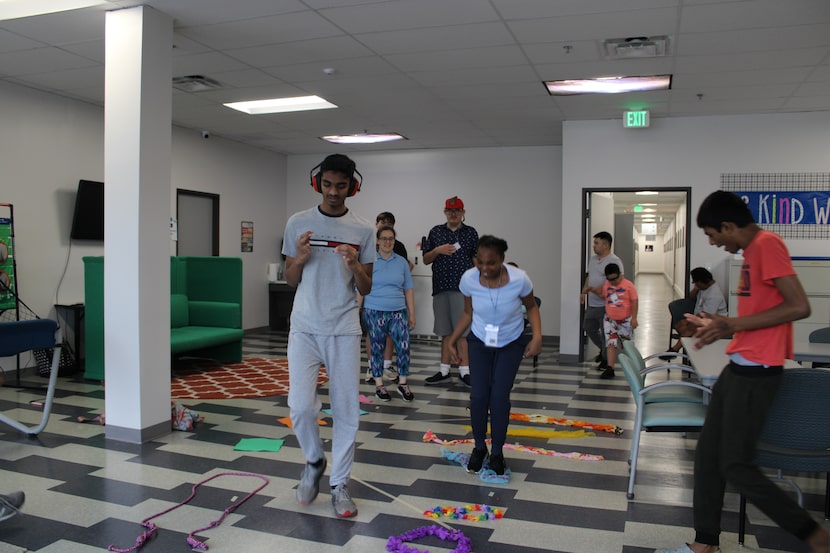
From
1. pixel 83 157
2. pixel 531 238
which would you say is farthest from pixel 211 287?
pixel 531 238

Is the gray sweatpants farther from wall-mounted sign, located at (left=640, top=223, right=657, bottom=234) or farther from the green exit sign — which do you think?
wall-mounted sign, located at (left=640, top=223, right=657, bottom=234)

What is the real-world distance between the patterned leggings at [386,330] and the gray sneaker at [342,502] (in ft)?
8.52

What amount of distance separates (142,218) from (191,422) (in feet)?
5.12

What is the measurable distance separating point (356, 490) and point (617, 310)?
4.41m

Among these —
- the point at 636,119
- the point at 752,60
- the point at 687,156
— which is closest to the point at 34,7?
the point at 752,60

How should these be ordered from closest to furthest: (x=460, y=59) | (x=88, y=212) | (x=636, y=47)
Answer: (x=636, y=47) → (x=460, y=59) → (x=88, y=212)

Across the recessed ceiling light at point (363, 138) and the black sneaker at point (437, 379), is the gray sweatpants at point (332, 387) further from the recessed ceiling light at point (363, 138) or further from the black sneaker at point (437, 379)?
the recessed ceiling light at point (363, 138)

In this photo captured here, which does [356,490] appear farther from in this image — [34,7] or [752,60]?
[752,60]

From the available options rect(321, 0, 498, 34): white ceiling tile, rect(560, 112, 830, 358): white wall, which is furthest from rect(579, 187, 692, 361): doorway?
rect(321, 0, 498, 34): white ceiling tile

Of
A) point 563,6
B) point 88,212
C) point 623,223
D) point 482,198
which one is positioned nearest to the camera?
point 563,6

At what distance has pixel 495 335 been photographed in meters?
3.83

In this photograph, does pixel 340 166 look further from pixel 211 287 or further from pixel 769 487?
pixel 211 287

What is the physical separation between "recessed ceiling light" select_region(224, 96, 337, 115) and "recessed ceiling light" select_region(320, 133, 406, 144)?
5.81ft

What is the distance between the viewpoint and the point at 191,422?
16.3 ft
